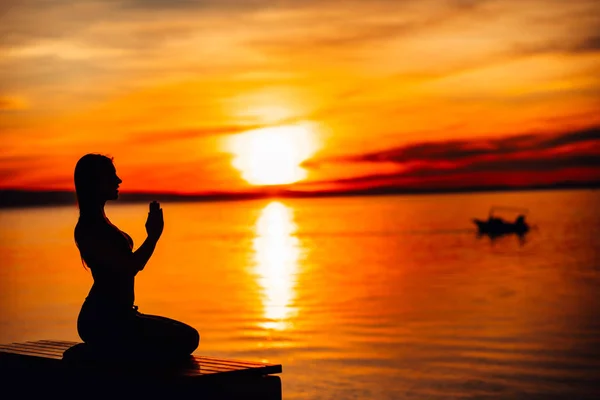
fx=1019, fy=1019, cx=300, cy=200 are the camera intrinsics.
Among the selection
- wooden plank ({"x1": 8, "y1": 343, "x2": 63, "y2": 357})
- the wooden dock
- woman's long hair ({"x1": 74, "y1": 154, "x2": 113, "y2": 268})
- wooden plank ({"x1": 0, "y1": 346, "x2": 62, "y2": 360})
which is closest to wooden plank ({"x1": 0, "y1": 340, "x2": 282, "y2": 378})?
the wooden dock

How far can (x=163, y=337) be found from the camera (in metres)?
7.98

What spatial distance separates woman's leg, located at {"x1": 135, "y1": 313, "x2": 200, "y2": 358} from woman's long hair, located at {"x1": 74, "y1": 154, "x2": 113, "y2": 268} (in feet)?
3.24

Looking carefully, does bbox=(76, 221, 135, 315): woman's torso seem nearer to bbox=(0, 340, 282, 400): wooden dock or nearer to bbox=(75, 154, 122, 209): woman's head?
bbox=(75, 154, 122, 209): woman's head

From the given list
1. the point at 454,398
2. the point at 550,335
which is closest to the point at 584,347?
the point at 550,335

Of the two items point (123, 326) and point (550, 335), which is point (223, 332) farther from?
point (123, 326)

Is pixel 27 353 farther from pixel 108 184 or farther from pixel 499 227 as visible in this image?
pixel 499 227

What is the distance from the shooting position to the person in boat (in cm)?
784

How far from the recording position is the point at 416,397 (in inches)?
671

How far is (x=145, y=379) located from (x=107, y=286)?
86cm

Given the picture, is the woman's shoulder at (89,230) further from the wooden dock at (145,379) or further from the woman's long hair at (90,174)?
the wooden dock at (145,379)

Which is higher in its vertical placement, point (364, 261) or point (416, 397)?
point (364, 261)

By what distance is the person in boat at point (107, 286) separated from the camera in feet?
25.7

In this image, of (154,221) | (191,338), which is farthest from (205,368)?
(154,221)

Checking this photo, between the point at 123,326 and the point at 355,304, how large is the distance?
2474 cm
